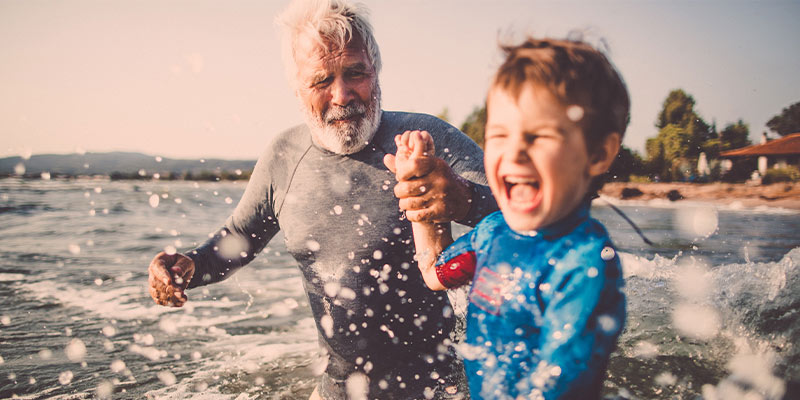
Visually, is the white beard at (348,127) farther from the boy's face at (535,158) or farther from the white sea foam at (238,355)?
the white sea foam at (238,355)

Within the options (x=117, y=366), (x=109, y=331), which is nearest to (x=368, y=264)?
(x=117, y=366)

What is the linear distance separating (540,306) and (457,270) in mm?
308

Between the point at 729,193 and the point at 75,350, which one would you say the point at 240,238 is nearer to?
the point at 75,350

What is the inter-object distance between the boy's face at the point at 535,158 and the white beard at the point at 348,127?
139 cm

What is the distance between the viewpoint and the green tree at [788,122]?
1414 inches

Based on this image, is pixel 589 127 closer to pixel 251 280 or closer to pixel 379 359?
pixel 379 359

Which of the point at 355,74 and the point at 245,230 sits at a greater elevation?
the point at 355,74

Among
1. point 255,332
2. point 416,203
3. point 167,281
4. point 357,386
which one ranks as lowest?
point 255,332

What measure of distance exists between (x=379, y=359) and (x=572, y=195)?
167 cm

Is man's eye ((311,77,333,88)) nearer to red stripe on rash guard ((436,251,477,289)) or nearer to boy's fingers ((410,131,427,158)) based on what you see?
boy's fingers ((410,131,427,158))

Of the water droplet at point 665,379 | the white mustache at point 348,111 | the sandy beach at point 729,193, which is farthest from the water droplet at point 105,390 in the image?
the sandy beach at point 729,193

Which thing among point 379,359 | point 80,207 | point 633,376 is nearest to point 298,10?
point 379,359

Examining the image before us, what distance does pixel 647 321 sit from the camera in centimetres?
541

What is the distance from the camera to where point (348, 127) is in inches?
95.8
